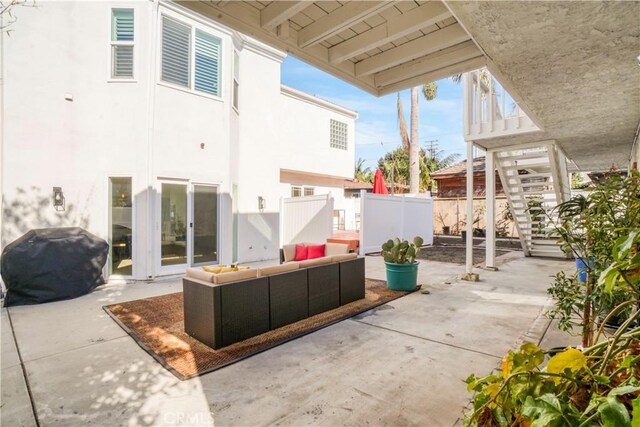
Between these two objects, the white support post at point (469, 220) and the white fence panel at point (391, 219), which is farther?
the white fence panel at point (391, 219)

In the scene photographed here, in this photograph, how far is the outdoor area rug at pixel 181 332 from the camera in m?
3.16

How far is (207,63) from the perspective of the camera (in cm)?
767

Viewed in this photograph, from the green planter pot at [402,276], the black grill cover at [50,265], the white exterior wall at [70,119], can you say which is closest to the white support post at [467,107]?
the green planter pot at [402,276]

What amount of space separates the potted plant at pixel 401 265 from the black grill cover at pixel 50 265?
18.0ft

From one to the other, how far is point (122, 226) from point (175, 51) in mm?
4051

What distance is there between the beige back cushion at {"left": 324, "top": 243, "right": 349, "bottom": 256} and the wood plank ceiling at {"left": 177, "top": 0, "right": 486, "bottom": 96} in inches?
126

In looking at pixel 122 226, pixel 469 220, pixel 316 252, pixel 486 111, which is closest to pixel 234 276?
pixel 316 252

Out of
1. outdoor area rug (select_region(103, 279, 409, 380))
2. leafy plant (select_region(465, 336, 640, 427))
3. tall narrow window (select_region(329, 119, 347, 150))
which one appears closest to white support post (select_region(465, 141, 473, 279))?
outdoor area rug (select_region(103, 279, 409, 380))

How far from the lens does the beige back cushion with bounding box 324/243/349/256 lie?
6.22 m

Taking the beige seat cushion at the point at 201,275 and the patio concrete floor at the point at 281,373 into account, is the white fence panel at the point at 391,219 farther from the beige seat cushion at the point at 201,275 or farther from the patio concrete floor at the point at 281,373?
the beige seat cushion at the point at 201,275

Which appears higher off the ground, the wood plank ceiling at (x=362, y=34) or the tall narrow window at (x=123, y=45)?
the tall narrow window at (x=123, y=45)

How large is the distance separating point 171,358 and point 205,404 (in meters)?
0.98

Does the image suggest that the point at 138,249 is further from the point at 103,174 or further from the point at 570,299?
the point at 570,299

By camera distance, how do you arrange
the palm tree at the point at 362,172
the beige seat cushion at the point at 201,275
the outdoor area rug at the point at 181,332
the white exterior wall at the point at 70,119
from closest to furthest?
the outdoor area rug at the point at 181,332 < the beige seat cushion at the point at 201,275 < the white exterior wall at the point at 70,119 < the palm tree at the point at 362,172
